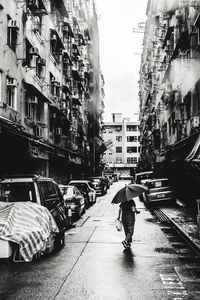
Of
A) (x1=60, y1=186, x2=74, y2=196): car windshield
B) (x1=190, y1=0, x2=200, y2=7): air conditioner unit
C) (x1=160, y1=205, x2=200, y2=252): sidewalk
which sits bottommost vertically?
(x1=160, y1=205, x2=200, y2=252): sidewalk

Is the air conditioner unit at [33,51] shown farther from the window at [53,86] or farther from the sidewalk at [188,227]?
the sidewalk at [188,227]

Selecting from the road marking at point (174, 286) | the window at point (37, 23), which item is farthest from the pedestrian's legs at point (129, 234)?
the window at point (37, 23)

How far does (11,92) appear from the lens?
20812mm

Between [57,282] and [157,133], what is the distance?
37500 millimetres

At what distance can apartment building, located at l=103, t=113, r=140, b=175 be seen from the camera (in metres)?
119

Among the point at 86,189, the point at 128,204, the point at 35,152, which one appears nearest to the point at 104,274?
the point at 128,204

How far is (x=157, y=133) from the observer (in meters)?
44.3

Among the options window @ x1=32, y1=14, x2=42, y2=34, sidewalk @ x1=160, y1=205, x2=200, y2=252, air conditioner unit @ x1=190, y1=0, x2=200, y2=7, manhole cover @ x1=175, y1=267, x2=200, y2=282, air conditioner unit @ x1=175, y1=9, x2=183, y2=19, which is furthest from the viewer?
window @ x1=32, y1=14, x2=42, y2=34

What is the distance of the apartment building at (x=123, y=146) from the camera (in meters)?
119

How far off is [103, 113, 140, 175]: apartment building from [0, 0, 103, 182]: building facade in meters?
73.3

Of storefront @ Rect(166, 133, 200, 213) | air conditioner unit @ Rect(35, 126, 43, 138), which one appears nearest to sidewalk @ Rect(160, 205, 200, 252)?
storefront @ Rect(166, 133, 200, 213)

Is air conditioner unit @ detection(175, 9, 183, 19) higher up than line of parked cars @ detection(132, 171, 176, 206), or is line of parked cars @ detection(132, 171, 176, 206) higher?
air conditioner unit @ detection(175, 9, 183, 19)

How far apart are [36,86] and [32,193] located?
15.2m

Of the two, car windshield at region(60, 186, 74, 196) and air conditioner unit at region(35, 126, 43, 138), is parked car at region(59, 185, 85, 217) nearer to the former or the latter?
car windshield at region(60, 186, 74, 196)
